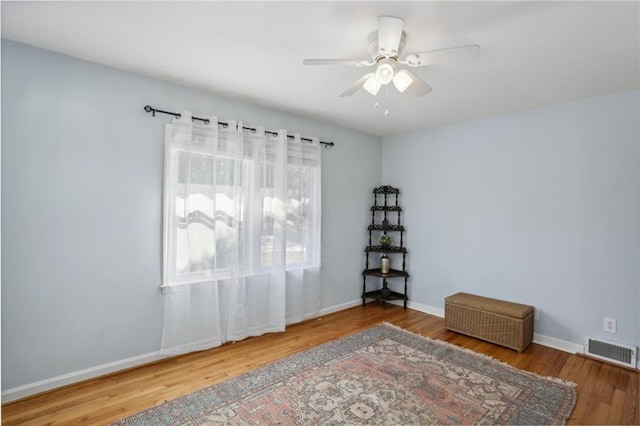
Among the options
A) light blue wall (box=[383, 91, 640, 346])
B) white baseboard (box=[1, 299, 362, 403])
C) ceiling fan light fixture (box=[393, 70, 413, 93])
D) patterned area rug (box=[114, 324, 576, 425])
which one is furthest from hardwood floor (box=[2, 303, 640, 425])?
ceiling fan light fixture (box=[393, 70, 413, 93])

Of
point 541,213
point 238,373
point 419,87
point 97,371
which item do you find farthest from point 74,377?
point 541,213

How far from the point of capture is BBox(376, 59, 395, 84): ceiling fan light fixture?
6.34ft

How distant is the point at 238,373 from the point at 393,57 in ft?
8.63


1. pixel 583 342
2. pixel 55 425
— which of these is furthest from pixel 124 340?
pixel 583 342

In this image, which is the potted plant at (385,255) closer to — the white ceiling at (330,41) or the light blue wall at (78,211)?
the white ceiling at (330,41)

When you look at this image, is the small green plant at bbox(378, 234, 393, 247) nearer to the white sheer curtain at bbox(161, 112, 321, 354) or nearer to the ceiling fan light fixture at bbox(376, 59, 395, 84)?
the white sheer curtain at bbox(161, 112, 321, 354)

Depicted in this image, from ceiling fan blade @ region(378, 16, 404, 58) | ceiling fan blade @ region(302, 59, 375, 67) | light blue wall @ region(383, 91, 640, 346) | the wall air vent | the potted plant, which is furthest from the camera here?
the potted plant

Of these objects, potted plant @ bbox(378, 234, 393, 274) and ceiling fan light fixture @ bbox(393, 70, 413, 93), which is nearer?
ceiling fan light fixture @ bbox(393, 70, 413, 93)

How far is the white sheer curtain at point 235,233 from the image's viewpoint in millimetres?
2830

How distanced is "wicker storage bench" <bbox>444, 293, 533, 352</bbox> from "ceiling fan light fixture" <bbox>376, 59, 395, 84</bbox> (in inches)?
103

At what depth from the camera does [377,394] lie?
7.51 feet

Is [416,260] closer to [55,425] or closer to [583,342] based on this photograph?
[583,342]

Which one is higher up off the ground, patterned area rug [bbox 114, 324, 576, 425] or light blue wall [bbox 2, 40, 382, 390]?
light blue wall [bbox 2, 40, 382, 390]

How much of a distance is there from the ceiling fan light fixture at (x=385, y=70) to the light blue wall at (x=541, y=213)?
2322 mm
